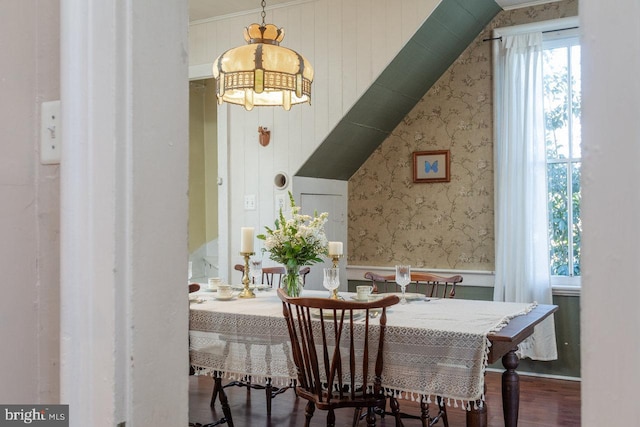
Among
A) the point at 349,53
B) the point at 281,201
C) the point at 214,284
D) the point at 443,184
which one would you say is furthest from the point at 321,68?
the point at 214,284

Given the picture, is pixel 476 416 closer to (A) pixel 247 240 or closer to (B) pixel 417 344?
(B) pixel 417 344

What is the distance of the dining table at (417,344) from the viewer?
2393 millimetres

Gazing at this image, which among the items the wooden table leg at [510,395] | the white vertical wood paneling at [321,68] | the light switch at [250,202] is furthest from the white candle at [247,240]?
the wooden table leg at [510,395]

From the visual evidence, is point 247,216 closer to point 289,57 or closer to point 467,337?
point 289,57

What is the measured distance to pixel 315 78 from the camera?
461 cm

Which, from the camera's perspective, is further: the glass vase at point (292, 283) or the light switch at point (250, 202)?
the light switch at point (250, 202)

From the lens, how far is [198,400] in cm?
405

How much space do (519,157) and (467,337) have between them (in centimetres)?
249

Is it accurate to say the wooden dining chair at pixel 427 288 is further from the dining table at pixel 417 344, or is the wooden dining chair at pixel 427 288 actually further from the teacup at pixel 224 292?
the teacup at pixel 224 292

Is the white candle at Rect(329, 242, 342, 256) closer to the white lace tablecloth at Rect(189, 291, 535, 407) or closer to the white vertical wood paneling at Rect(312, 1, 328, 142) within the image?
the white lace tablecloth at Rect(189, 291, 535, 407)

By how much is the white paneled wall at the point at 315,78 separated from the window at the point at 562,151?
3.66ft

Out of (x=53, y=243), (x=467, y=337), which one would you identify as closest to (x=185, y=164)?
(x=53, y=243)

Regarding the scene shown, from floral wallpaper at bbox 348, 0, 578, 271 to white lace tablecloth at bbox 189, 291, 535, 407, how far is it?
5.35ft

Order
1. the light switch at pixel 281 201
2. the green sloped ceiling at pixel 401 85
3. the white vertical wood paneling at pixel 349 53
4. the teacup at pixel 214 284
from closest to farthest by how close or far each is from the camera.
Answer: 1. the teacup at pixel 214 284
2. the green sloped ceiling at pixel 401 85
3. the white vertical wood paneling at pixel 349 53
4. the light switch at pixel 281 201
